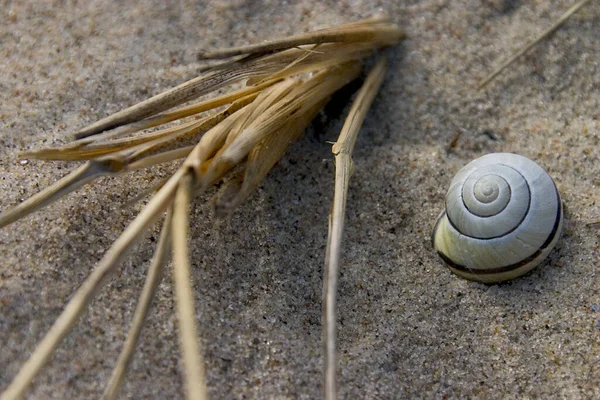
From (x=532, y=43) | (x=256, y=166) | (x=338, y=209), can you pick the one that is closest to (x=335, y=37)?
(x=256, y=166)

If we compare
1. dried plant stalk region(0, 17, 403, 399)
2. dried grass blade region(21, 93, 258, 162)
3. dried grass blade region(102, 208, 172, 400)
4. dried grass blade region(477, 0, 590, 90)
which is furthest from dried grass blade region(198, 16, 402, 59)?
dried grass blade region(102, 208, 172, 400)

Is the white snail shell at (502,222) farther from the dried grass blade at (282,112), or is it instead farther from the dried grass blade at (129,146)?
the dried grass blade at (129,146)

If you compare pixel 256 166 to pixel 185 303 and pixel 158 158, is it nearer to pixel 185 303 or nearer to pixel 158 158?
pixel 158 158

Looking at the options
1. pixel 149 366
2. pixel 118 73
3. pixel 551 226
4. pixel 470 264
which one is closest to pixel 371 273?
pixel 470 264

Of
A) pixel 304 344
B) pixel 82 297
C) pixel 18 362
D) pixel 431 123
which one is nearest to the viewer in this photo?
pixel 82 297

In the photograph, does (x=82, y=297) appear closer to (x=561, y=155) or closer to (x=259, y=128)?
(x=259, y=128)

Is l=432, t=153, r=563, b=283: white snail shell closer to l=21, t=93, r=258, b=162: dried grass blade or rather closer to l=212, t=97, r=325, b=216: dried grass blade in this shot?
l=212, t=97, r=325, b=216: dried grass blade

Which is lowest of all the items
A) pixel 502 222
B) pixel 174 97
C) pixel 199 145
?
pixel 502 222
